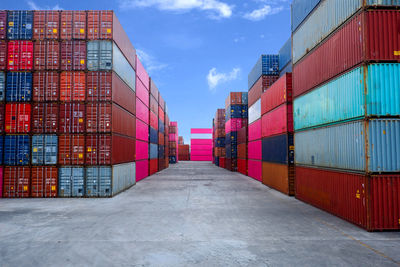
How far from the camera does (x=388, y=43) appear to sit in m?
9.95

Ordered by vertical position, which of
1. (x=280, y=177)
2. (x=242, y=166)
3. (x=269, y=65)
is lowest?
(x=242, y=166)

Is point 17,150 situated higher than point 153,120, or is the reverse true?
point 153,120

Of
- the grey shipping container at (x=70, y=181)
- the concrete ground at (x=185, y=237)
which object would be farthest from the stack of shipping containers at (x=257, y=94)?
the grey shipping container at (x=70, y=181)

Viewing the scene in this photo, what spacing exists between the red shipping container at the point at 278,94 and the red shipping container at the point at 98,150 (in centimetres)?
1221

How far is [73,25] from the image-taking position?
17656 mm

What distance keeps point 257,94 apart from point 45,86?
19498 millimetres

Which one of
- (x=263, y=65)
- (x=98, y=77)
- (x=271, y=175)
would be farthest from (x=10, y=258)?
(x=263, y=65)

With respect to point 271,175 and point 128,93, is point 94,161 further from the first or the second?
point 271,175

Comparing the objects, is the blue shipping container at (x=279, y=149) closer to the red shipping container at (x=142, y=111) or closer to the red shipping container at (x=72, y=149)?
the red shipping container at (x=142, y=111)

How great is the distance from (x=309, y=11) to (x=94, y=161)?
15723 mm

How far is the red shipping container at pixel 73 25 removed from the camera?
17625mm

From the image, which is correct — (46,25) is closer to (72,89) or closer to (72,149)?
(72,89)

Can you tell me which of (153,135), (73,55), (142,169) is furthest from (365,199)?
(153,135)

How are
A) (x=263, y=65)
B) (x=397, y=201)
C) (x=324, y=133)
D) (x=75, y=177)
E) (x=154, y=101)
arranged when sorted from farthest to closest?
1. (x=154, y=101)
2. (x=263, y=65)
3. (x=75, y=177)
4. (x=324, y=133)
5. (x=397, y=201)
